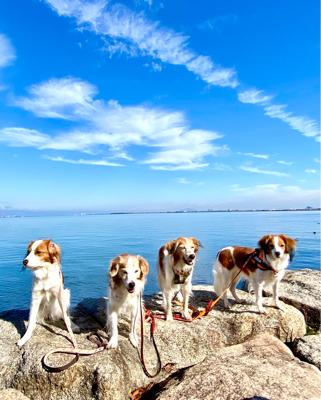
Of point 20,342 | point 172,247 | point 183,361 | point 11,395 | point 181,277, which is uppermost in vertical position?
point 172,247

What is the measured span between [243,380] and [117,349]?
2090 millimetres

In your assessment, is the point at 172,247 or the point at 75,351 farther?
the point at 172,247

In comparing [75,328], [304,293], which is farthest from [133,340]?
[304,293]

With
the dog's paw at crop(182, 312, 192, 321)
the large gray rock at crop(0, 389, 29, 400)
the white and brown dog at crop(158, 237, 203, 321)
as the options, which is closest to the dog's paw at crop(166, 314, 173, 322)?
the white and brown dog at crop(158, 237, 203, 321)

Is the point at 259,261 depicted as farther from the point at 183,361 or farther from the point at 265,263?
the point at 183,361

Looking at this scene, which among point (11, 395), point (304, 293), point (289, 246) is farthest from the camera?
point (304, 293)

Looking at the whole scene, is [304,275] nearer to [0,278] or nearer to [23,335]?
[23,335]

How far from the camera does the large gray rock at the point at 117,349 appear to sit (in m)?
3.84

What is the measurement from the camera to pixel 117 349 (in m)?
4.52

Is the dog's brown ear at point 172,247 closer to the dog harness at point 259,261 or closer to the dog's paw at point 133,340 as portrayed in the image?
the dog's paw at point 133,340

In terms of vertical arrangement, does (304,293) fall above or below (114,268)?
below

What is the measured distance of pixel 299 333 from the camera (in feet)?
20.6

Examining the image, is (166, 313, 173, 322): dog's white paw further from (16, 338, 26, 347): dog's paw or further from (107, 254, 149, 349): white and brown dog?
(16, 338, 26, 347): dog's paw

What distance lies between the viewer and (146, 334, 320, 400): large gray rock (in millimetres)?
3566
